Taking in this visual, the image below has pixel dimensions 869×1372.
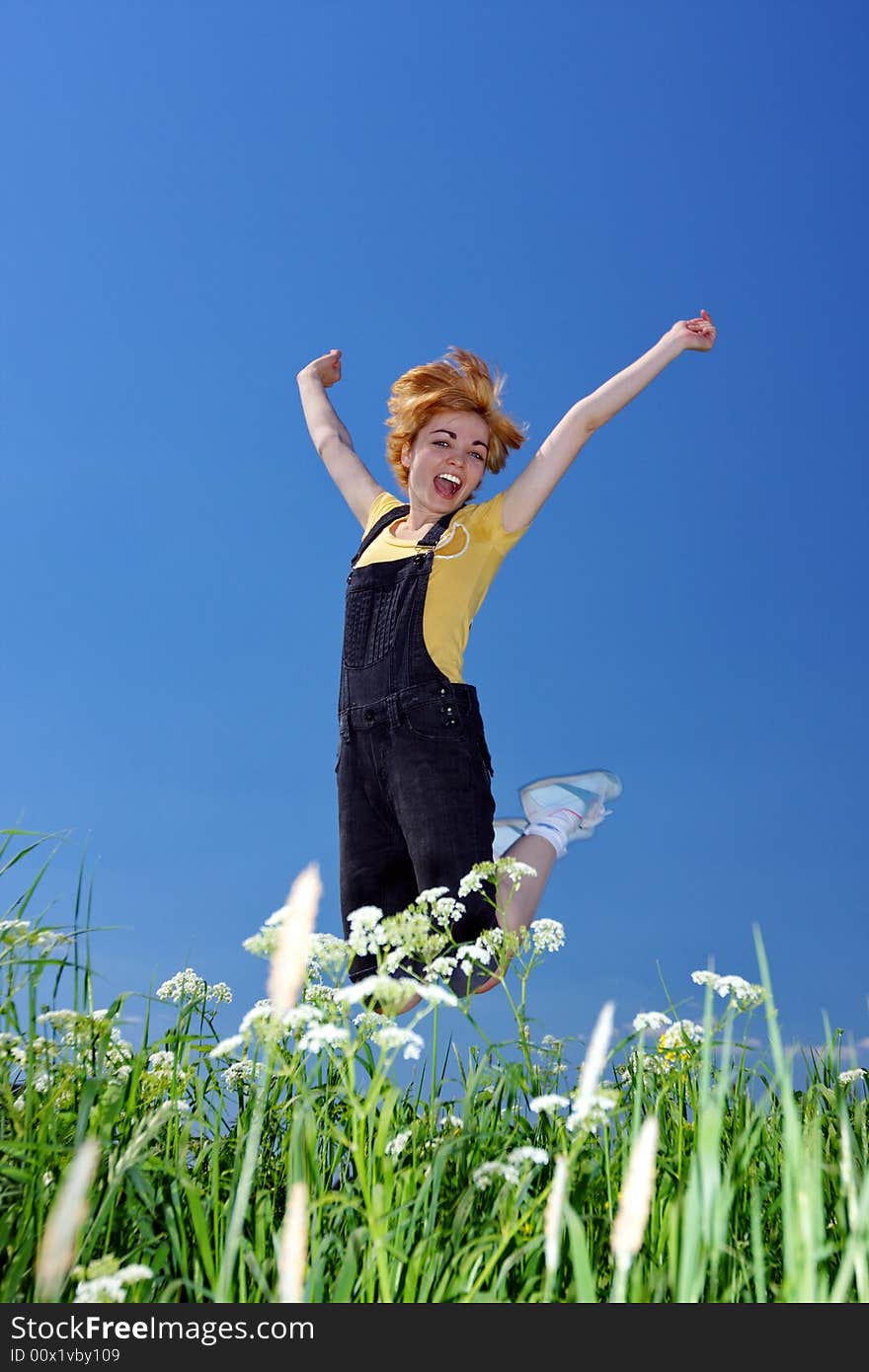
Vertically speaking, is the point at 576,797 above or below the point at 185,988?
above

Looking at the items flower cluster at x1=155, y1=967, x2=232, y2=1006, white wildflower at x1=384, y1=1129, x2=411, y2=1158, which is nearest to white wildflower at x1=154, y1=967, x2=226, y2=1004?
flower cluster at x1=155, y1=967, x2=232, y2=1006

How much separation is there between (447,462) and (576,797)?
2001 mm

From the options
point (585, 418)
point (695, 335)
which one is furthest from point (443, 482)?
point (695, 335)

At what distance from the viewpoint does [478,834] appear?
5.11m

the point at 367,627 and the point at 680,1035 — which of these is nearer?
the point at 680,1035

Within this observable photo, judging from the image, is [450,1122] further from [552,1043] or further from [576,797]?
[576,797]

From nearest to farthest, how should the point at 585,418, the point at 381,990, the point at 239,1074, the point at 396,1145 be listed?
1. the point at 381,990
2. the point at 396,1145
3. the point at 239,1074
4. the point at 585,418

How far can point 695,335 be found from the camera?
540 cm

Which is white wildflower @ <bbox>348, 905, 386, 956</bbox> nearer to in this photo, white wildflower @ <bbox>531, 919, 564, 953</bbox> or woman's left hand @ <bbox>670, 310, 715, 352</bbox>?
white wildflower @ <bbox>531, 919, 564, 953</bbox>

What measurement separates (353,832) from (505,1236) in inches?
131

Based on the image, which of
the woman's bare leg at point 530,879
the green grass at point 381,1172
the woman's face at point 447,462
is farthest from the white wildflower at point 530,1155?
the woman's face at point 447,462

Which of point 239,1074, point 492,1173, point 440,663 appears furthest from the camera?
point 440,663

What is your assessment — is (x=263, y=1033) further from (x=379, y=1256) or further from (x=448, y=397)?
(x=448, y=397)

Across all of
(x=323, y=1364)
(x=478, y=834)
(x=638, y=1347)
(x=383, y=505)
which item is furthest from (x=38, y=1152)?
(x=383, y=505)
